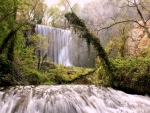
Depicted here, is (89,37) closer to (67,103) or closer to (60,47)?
(67,103)

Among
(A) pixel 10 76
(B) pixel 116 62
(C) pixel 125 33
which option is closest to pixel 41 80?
(A) pixel 10 76

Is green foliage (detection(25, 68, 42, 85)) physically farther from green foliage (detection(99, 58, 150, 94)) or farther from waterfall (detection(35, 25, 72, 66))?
waterfall (detection(35, 25, 72, 66))

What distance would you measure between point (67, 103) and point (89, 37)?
13.1 feet

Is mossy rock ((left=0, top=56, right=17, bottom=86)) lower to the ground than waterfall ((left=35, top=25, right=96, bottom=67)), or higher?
lower

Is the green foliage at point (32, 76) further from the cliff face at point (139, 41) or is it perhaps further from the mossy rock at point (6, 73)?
the cliff face at point (139, 41)

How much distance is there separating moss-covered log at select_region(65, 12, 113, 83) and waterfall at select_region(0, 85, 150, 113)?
2155 millimetres

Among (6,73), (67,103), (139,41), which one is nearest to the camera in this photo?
(67,103)

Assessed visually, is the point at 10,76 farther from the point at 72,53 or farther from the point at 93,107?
the point at 72,53

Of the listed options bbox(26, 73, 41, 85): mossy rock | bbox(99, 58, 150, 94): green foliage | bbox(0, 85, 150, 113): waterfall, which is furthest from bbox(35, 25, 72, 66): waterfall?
bbox(0, 85, 150, 113): waterfall

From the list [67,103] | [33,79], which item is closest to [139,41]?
[33,79]

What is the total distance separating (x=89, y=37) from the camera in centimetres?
780

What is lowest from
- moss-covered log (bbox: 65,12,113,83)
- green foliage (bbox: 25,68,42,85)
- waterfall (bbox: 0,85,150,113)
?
waterfall (bbox: 0,85,150,113)

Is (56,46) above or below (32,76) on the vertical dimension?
above

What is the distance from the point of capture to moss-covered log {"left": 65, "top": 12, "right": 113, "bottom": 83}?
764 centimetres
